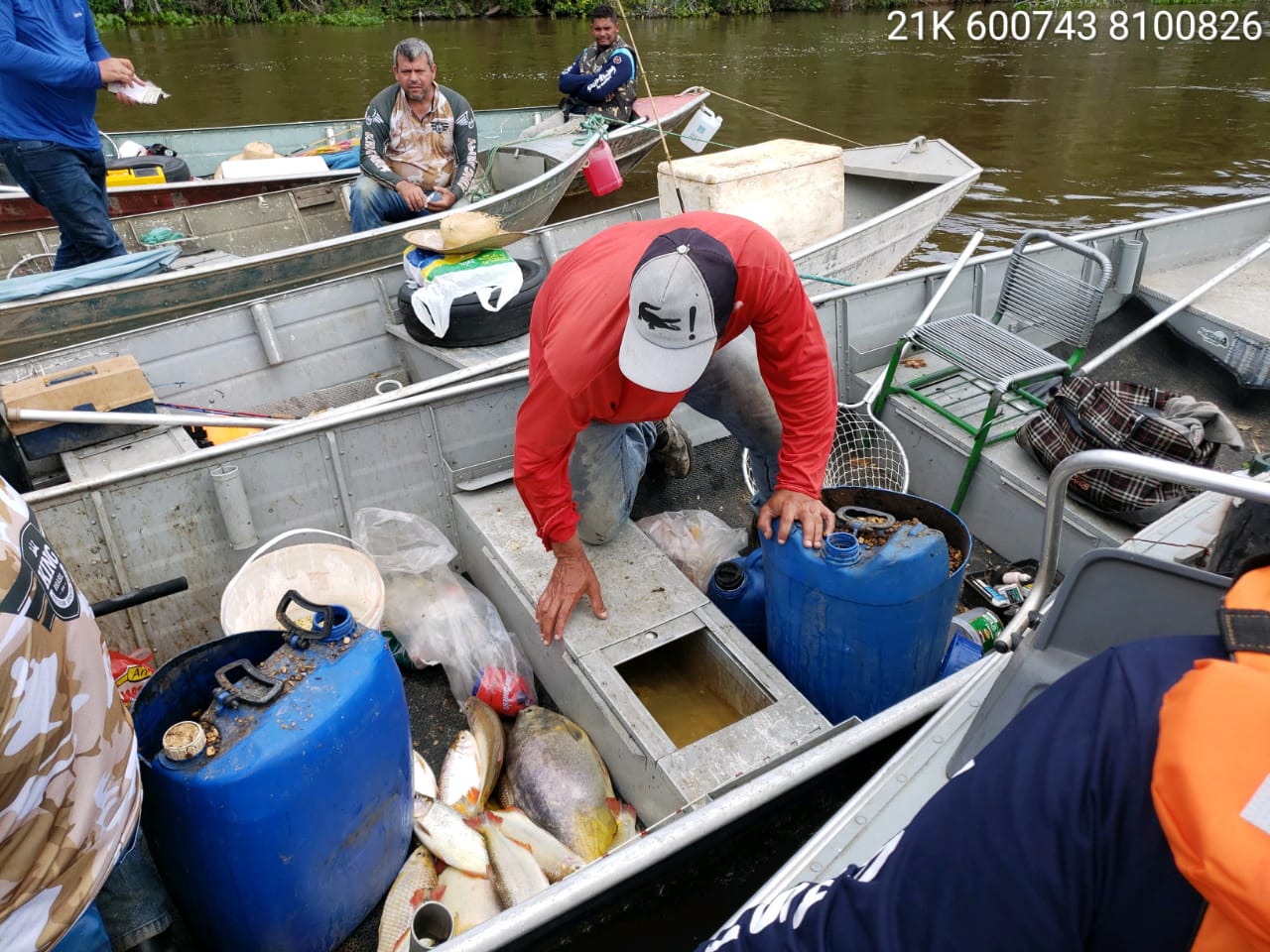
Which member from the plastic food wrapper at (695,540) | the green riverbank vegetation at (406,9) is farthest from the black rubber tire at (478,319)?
the green riverbank vegetation at (406,9)

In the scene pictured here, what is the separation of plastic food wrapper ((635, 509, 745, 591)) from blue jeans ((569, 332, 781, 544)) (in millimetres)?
322

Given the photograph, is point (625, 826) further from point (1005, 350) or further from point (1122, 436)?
point (1005, 350)

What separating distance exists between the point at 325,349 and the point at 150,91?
5.80 ft

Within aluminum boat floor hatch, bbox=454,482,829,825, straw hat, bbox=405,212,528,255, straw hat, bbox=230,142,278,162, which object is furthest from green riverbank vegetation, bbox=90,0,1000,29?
aluminum boat floor hatch, bbox=454,482,829,825

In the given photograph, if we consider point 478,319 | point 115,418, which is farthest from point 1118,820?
point 478,319

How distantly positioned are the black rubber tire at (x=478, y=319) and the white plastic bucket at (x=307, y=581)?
1.72 metres

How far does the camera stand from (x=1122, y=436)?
3.51 metres

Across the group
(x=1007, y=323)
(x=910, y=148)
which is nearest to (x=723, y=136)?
(x=910, y=148)

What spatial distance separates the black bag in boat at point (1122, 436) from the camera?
3387mm

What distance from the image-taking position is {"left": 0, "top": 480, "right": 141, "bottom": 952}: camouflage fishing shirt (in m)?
1.41

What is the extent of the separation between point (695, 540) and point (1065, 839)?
9.03ft

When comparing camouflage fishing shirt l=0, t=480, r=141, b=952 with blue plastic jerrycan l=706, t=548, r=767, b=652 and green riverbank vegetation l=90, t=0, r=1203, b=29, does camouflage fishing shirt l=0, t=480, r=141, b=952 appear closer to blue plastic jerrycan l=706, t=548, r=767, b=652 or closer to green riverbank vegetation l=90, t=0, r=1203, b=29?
blue plastic jerrycan l=706, t=548, r=767, b=652

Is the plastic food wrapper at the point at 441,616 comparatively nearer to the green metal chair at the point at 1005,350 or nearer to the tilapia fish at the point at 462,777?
the tilapia fish at the point at 462,777

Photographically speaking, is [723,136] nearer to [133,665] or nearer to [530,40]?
[530,40]
